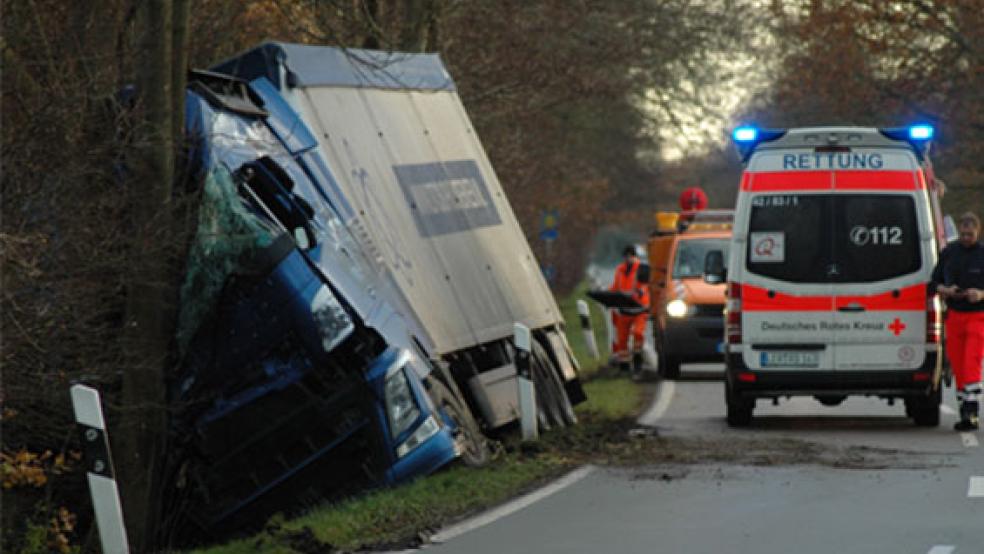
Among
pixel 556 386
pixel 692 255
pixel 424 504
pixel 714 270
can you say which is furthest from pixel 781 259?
pixel 692 255

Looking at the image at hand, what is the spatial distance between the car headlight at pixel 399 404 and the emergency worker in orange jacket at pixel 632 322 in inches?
552

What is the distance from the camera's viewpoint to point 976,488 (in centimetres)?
1385

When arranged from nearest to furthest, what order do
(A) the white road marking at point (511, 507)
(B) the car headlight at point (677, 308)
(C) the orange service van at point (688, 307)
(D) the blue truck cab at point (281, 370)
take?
(A) the white road marking at point (511, 507) < (D) the blue truck cab at point (281, 370) < (C) the orange service van at point (688, 307) < (B) the car headlight at point (677, 308)

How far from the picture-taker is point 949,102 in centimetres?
4769

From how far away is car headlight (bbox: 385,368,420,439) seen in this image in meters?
14.3

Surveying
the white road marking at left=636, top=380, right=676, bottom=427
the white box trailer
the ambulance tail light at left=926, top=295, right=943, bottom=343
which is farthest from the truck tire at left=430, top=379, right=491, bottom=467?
the ambulance tail light at left=926, top=295, right=943, bottom=343

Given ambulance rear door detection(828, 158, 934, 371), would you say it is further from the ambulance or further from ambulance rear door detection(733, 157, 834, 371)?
ambulance rear door detection(733, 157, 834, 371)

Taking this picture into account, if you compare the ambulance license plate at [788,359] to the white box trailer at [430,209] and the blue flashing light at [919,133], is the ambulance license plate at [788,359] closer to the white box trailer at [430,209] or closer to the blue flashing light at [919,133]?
the white box trailer at [430,209]

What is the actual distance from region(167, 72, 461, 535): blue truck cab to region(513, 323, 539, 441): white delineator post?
216cm

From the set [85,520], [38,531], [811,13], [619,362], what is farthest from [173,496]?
[811,13]

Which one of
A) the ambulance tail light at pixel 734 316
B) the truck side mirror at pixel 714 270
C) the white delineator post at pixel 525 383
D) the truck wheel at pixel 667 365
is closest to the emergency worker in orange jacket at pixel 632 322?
the truck wheel at pixel 667 365

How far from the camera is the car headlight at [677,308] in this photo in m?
28.0

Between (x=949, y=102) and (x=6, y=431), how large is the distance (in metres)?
34.2

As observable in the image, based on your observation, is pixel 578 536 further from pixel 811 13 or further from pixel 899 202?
pixel 811 13
